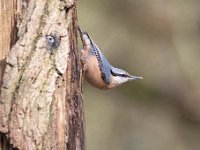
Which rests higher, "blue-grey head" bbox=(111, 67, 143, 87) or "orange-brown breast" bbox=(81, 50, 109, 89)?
"orange-brown breast" bbox=(81, 50, 109, 89)

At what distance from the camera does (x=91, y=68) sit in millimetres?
3229

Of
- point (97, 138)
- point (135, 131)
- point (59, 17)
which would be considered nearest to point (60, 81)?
point (59, 17)

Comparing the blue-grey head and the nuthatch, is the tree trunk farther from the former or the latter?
the blue-grey head

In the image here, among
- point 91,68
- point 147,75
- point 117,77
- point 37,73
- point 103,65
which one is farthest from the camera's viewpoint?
point 147,75

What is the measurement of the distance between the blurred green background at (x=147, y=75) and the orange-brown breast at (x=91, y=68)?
2.78 meters

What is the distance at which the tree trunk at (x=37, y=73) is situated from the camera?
2463 millimetres

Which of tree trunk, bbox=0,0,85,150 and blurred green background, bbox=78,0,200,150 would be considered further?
blurred green background, bbox=78,0,200,150

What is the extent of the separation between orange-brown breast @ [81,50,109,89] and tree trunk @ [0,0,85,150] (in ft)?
1.72

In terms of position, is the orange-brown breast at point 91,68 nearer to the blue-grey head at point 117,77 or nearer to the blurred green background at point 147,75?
the blue-grey head at point 117,77

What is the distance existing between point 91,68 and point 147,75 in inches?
136

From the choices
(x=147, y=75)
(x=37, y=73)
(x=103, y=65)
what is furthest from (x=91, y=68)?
(x=147, y=75)

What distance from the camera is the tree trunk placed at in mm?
2463

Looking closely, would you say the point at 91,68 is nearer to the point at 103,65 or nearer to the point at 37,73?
the point at 103,65

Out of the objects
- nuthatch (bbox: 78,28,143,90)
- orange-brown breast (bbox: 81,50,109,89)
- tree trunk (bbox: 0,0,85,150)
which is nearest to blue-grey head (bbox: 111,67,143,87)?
nuthatch (bbox: 78,28,143,90)
